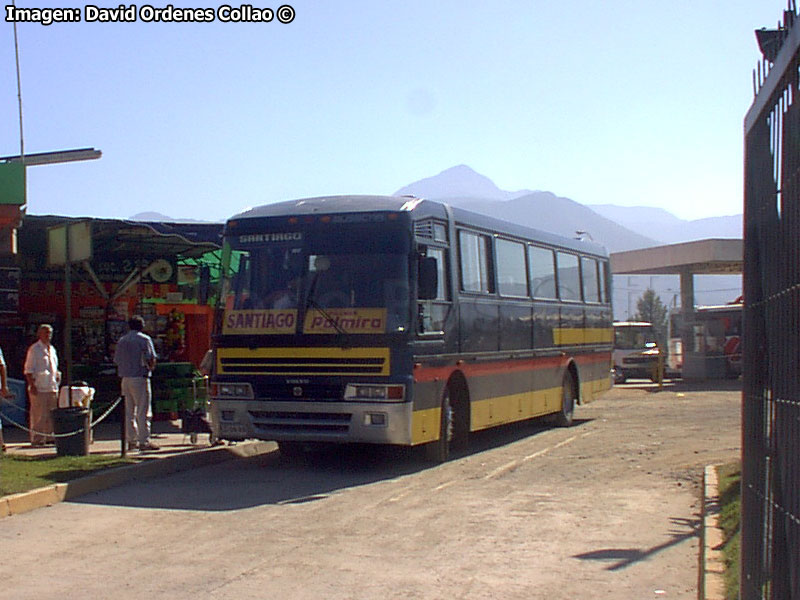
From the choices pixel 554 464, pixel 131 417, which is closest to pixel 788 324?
pixel 554 464

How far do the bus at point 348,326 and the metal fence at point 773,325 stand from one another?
782 cm

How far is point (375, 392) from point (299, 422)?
1020 mm

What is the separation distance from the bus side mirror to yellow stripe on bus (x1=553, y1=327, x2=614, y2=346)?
6165 millimetres

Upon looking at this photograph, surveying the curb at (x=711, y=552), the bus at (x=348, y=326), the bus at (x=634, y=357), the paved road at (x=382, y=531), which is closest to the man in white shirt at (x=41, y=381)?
the paved road at (x=382, y=531)

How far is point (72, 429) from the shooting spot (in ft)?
44.3

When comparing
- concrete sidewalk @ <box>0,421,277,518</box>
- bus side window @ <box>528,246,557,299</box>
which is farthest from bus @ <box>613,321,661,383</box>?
concrete sidewalk @ <box>0,421,277,518</box>

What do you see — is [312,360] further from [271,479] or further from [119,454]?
[119,454]

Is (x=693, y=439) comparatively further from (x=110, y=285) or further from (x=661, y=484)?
(x=110, y=285)

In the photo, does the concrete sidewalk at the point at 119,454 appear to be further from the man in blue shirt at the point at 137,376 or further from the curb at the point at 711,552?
the curb at the point at 711,552

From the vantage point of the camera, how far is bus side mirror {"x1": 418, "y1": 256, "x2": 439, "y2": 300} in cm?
1295

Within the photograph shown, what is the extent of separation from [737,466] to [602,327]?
33.5 ft

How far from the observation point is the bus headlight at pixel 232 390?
13258mm

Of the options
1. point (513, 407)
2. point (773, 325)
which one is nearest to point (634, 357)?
point (513, 407)

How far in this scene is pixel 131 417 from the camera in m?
15.1
